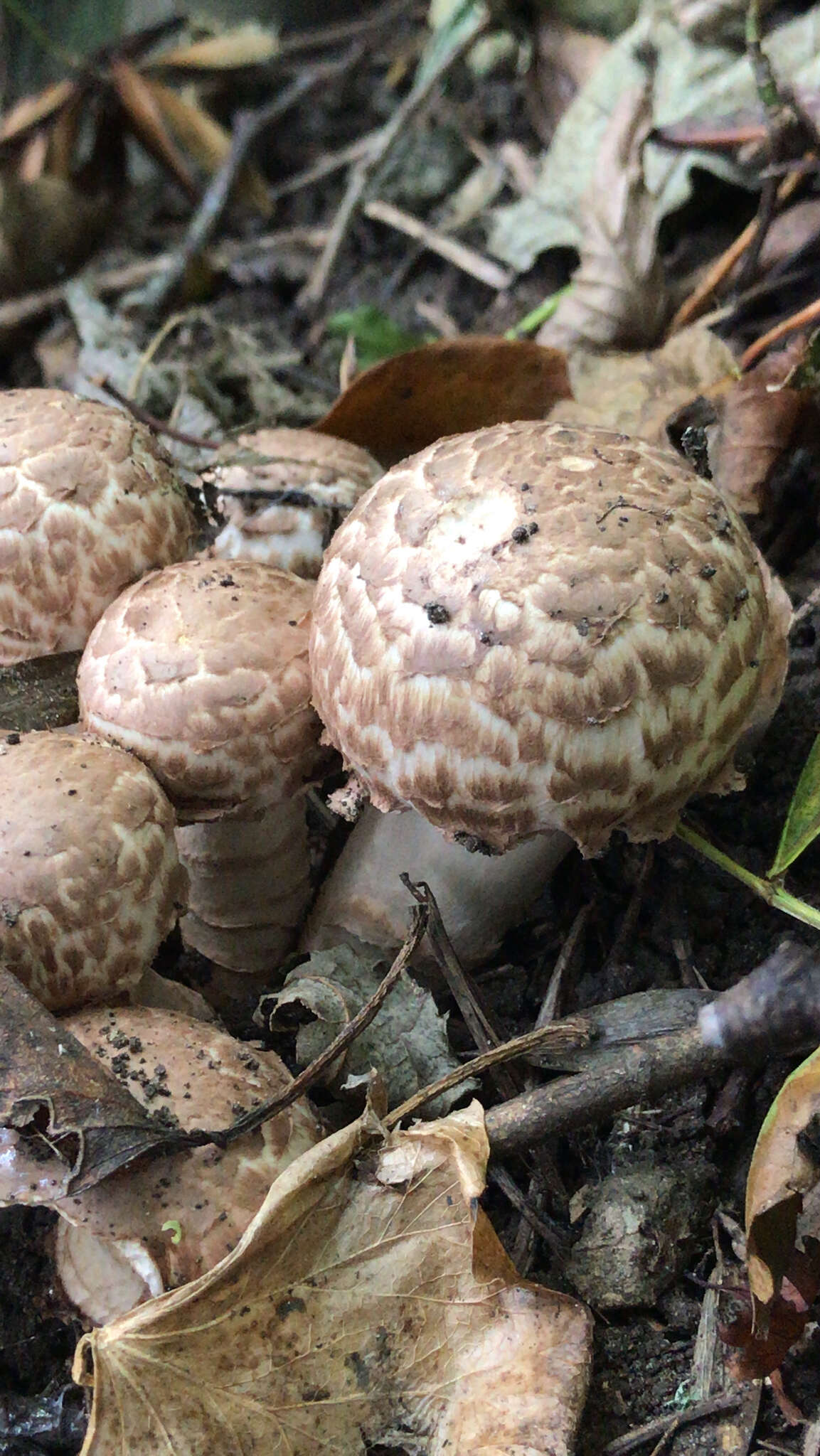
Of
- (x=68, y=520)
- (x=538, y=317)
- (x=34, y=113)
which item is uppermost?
(x=34, y=113)

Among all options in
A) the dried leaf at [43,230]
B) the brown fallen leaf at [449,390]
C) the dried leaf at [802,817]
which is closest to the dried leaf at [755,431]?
the brown fallen leaf at [449,390]

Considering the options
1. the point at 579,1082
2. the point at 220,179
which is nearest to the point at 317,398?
the point at 220,179

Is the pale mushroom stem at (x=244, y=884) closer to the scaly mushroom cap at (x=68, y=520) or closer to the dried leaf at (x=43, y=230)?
the scaly mushroom cap at (x=68, y=520)

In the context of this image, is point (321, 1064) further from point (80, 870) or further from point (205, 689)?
point (205, 689)

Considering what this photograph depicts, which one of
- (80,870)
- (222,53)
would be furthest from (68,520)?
(222,53)

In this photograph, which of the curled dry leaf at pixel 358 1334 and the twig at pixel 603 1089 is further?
the twig at pixel 603 1089

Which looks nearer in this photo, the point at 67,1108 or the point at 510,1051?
the point at 67,1108

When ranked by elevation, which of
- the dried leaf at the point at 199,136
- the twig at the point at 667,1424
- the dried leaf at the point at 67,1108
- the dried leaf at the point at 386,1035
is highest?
the dried leaf at the point at 199,136

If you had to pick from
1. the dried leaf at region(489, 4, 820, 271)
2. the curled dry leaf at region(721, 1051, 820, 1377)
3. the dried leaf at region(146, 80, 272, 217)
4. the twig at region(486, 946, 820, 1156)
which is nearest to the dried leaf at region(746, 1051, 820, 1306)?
the curled dry leaf at region(721, 1051, 820, 1377)
